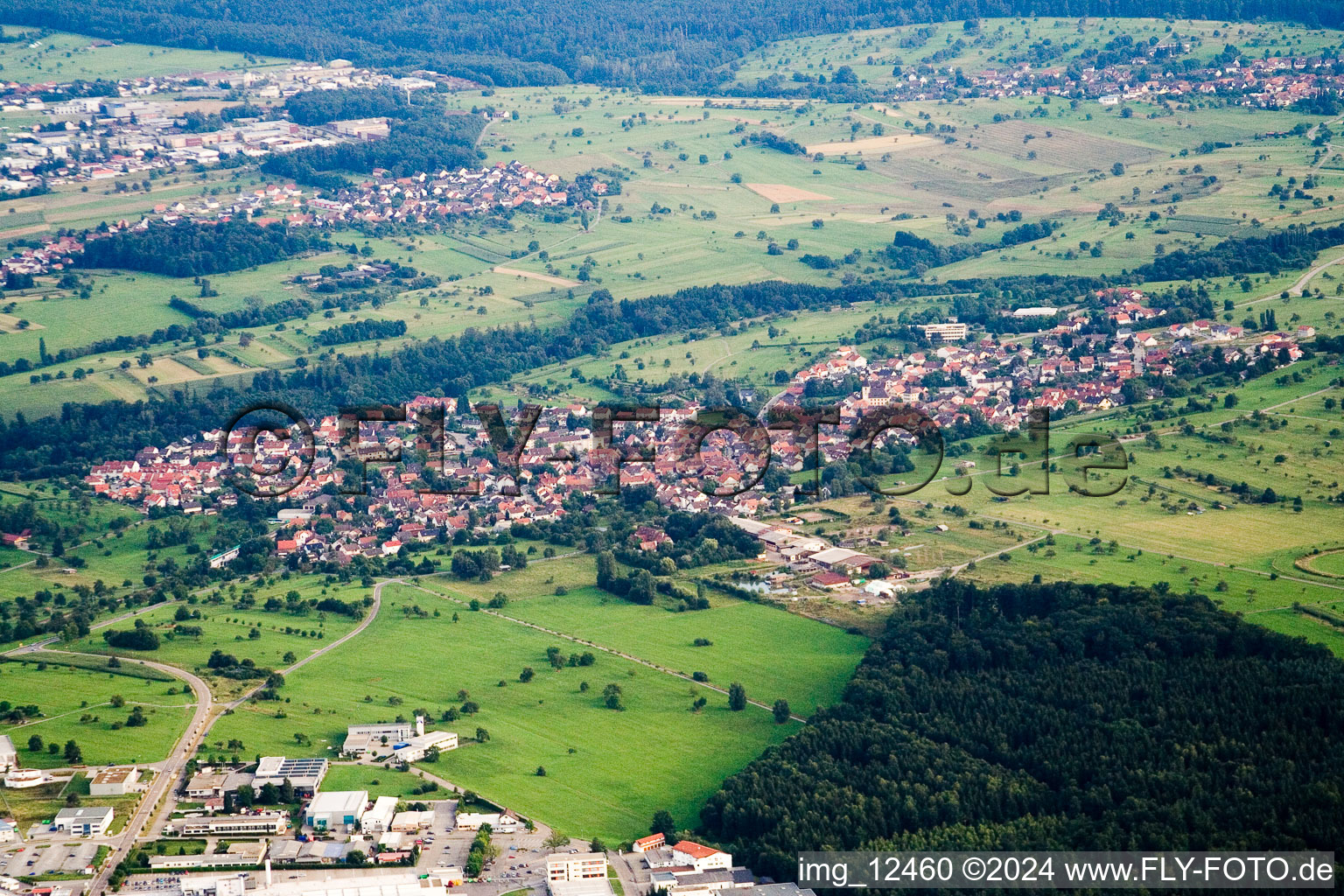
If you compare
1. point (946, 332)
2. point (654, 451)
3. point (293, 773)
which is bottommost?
point (293, 773)

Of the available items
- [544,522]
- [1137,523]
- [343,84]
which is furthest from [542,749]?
[343,84]

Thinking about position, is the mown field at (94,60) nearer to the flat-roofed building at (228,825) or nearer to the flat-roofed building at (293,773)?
the flat-roofed building at (293,773)

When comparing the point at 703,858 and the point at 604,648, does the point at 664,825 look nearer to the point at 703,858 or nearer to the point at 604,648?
the point at 703,858

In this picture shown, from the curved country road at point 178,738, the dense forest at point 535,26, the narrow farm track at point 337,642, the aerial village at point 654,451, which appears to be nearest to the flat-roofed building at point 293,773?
the curved country road at point 178,738

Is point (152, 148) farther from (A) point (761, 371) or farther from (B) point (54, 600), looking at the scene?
(B) point (54, 600)

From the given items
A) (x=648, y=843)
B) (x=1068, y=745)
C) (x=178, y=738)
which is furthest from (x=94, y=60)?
(x=1068, y=745)

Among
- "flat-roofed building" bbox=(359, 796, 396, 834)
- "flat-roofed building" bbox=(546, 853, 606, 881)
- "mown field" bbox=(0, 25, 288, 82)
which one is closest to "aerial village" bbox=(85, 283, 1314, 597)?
"flat-roofed building" bbox=(359, 796, 396, 834)
